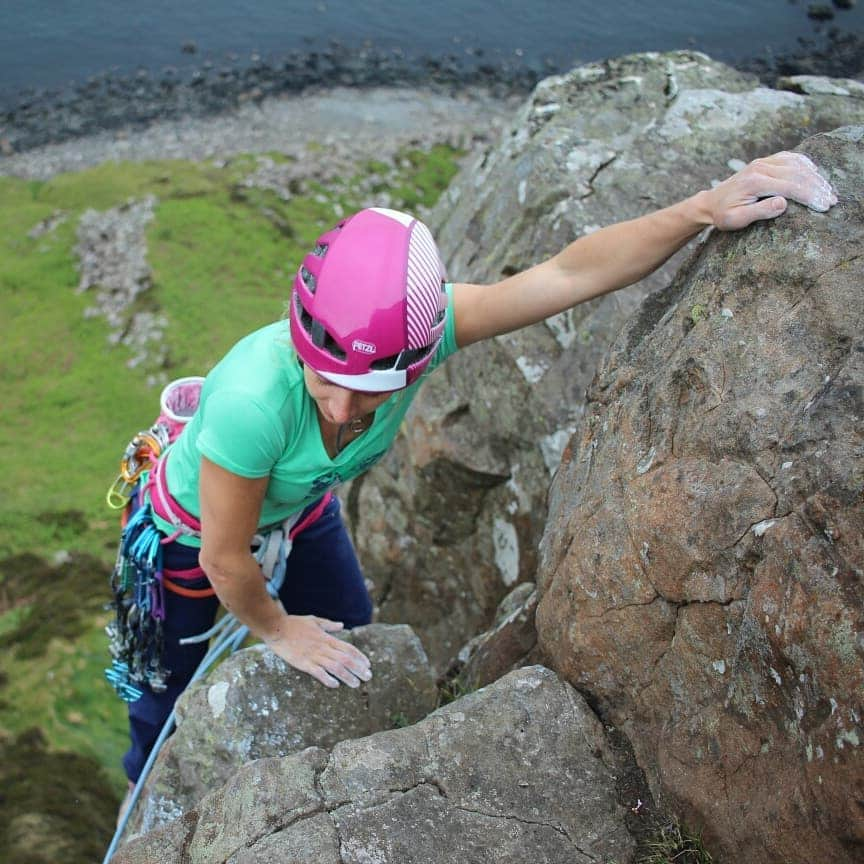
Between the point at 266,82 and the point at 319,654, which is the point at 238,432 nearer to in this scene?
the point at 319,654

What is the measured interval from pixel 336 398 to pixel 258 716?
180 cm

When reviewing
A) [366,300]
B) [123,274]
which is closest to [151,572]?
[366,300]

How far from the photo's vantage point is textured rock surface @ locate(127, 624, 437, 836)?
15.0 ft

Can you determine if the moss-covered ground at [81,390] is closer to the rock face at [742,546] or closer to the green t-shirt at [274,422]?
the green t-shirt at [274,422]

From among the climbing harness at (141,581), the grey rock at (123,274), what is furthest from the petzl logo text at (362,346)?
the grey rock at (123,274)

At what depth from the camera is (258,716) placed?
15.1 ft

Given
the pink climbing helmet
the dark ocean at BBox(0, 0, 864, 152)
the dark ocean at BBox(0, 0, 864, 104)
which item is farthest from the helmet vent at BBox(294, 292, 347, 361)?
the dark ocean at BBox(0, 0, 864, 104)

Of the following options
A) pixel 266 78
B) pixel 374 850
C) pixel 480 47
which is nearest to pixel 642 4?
pixel 480 47

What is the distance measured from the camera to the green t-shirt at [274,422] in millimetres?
3764

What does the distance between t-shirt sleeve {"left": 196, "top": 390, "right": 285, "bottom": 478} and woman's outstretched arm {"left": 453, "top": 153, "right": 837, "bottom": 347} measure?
110 centimetres

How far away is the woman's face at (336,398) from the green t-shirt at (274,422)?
0.27 ft

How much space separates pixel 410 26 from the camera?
2550 cm

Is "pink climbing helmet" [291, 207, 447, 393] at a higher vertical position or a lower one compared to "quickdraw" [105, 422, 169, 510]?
higher

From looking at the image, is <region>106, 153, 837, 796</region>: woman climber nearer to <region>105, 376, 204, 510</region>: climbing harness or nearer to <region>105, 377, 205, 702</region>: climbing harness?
<region>105, 377, 205, 702</region>: climbing harness
